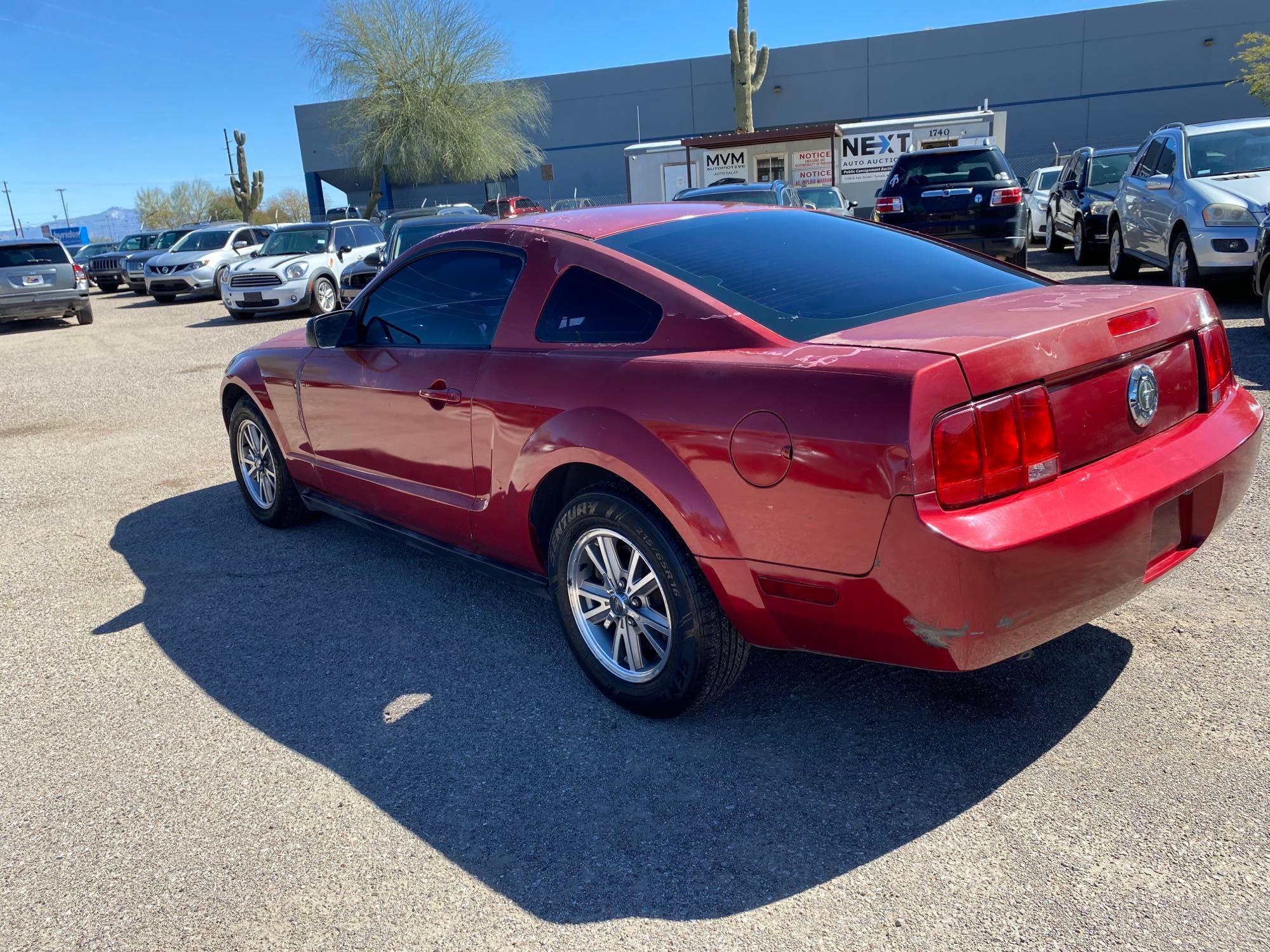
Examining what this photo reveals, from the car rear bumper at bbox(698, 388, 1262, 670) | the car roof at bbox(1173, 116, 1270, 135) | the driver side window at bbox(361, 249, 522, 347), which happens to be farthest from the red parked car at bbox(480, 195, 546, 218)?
the car rear bumper at bbox(698, 388, 1262, 670)

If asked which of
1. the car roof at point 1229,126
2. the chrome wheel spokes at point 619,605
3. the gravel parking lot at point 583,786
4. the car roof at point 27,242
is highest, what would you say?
the car roof at point 1229,126

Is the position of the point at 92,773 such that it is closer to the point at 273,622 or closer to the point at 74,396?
the point at 273,622

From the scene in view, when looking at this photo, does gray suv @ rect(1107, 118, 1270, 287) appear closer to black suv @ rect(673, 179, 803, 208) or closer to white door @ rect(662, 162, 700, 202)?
black suv @ rect(673, 179, 803, 208)

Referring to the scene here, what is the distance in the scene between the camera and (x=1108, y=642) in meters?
3.48

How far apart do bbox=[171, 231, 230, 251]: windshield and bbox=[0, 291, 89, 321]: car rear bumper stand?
4.72 m

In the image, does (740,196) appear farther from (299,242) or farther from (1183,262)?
(299,242)

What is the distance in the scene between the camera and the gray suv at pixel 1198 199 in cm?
917

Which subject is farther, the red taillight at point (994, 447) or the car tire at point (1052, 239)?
the car tire at point (1052, 239)

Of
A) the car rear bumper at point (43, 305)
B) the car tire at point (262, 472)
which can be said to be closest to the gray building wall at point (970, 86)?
the car rear bumper at point (43, 305)

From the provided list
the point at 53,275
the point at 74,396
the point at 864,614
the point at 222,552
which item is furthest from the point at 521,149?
the point at 864,614

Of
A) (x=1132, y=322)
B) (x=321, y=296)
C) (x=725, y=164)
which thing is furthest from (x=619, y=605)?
(x=725, y=164)

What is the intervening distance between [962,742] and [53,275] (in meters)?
20.2

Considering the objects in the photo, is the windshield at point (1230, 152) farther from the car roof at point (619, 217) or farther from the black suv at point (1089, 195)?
the car roof at point (619, 217)

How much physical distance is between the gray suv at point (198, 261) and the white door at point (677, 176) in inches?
366
